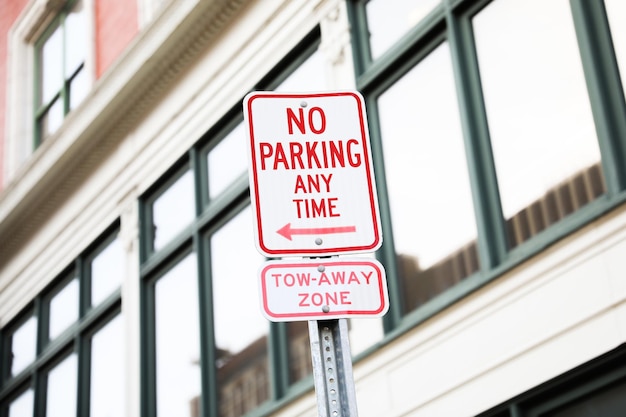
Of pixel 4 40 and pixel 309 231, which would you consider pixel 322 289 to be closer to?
pixel 309 231

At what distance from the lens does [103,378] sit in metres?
15.3

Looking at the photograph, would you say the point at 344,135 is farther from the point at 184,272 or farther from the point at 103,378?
the point at 103,378

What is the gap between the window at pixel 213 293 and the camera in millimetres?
12344

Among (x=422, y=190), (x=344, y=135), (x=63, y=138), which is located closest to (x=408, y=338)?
(x=422, y=190)

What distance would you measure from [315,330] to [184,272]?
1038 cm

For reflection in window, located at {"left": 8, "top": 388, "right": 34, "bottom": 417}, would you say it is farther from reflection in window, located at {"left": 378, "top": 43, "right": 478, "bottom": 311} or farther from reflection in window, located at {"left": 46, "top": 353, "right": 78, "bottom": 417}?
reflection in window, located at {"left": 378, "top": 43, "right": 478, "bottom": 311}

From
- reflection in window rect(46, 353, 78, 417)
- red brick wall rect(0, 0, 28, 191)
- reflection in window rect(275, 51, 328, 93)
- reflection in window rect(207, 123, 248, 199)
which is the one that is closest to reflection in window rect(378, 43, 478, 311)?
reflection in window rect(275, 51, 328, 93)

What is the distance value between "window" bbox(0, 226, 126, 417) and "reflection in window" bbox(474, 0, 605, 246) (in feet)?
21.4

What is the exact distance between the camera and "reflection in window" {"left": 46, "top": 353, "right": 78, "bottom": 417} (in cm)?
1597

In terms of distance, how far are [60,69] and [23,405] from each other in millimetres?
5229

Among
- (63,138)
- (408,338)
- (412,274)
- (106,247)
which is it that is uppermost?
(63,138)

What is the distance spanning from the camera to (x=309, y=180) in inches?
156

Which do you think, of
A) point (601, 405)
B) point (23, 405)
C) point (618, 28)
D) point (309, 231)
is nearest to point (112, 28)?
point (23, 405)

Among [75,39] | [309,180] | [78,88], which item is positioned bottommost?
[309,180]
